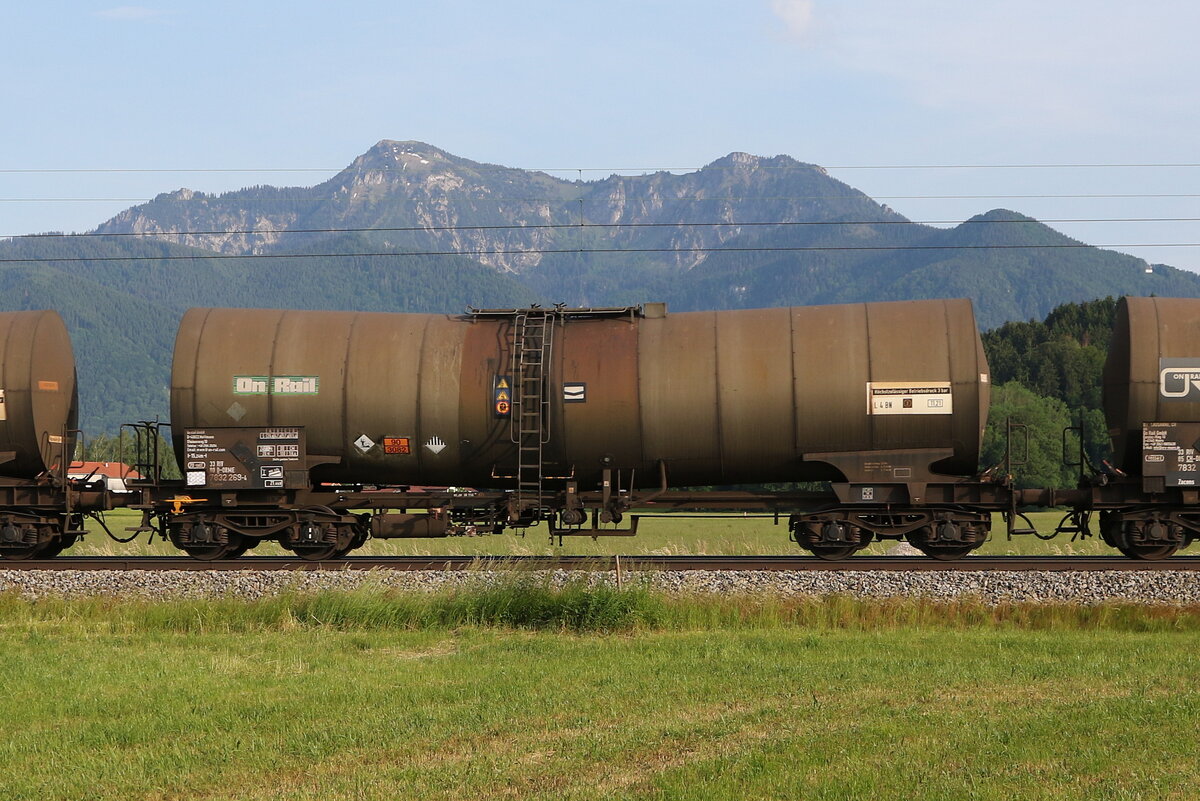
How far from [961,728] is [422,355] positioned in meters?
12.8

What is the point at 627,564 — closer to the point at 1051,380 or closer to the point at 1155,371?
the point at 1155,371

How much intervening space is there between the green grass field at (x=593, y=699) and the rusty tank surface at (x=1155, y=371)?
5.12 meters

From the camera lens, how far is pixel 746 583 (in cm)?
1714

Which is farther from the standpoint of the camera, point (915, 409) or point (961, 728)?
point (915, 409)

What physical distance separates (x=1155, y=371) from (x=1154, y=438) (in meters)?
1.08

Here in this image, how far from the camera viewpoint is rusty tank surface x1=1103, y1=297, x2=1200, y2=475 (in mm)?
19141

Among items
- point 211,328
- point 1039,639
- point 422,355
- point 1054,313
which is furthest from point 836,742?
point 1054,313

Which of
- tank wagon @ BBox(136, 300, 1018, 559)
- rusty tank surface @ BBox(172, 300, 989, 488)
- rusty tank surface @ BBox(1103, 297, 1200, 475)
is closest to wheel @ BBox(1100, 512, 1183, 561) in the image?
rusty tank surface @ BBox(1103, 297, 1200, 475)

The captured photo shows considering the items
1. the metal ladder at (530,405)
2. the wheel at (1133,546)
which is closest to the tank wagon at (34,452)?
the metal ladder at (530,405)

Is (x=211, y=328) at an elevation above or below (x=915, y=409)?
above

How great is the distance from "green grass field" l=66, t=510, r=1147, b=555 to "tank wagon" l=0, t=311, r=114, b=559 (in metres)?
4.65

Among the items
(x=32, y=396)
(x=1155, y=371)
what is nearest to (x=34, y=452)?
(x=32, y=396)

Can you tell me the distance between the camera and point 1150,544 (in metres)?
19.5

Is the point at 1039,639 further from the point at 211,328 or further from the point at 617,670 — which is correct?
the point at 211,328
